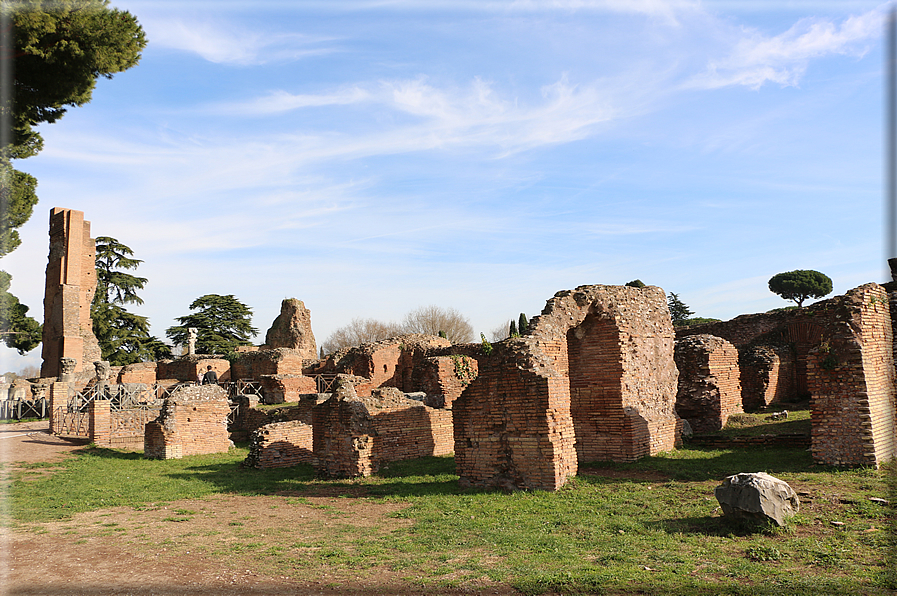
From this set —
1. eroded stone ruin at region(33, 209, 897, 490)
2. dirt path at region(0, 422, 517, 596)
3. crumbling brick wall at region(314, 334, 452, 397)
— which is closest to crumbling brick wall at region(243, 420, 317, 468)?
eroded stone ruin at region(33, 209, 897, 490)

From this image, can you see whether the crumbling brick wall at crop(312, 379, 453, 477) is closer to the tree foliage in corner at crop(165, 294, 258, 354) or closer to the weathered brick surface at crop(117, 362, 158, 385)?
the weathered brick surface at crop(117, 362, 158, 385)

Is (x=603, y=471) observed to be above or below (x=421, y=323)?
below

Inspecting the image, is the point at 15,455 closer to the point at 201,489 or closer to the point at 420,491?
the point at 201,489

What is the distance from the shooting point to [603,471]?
31.7 feet

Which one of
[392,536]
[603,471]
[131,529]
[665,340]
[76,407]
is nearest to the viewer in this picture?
[392,536]

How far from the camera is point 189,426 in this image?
14531mm

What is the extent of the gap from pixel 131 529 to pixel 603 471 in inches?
278

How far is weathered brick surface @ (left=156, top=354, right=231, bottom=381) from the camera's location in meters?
31.2

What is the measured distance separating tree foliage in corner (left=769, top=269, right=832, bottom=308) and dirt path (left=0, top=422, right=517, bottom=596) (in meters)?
46.1

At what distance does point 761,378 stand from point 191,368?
28000mm

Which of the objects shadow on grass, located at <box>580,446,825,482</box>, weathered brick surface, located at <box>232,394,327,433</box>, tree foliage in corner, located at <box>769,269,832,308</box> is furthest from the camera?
tree foliage in corner, located at <box>769,269,832,308</box>

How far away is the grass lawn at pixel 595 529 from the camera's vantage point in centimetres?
486

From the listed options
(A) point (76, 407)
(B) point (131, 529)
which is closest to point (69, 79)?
(B) point (131, 529)

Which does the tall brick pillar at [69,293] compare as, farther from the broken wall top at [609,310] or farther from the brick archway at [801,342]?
the brick archway at [801,342]
